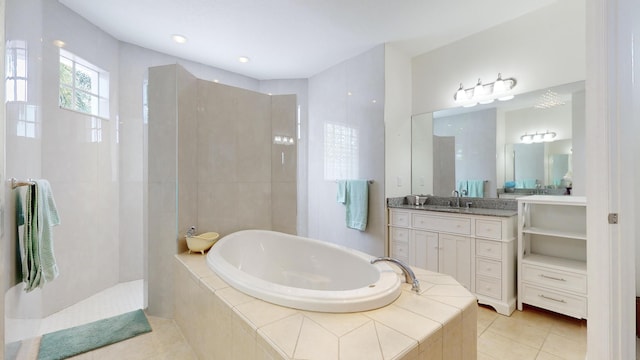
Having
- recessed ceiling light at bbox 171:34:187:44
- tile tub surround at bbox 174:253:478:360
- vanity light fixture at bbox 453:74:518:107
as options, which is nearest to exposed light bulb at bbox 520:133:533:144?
vanity light fixture at bbox 453:74:518:107

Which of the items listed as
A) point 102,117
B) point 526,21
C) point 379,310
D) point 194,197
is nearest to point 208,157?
point 194,197

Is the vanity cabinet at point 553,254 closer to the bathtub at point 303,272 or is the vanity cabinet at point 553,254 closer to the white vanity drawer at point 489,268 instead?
the white vanity drawer at point 489,268

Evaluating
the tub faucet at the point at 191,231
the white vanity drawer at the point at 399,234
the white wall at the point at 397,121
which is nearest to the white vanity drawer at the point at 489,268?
the white vanity drawer at the point at 399,234

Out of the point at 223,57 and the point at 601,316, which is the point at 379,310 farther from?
the point at 223,57

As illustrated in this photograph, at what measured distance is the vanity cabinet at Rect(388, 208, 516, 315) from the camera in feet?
7.10

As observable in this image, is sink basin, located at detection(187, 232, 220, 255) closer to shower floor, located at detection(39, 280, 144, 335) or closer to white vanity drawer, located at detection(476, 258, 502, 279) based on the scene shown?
shower floor, located at detection(39, 280, 144, 335)

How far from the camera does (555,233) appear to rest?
2.07m

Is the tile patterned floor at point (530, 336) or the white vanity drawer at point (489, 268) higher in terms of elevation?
the white vanity drawer at point (489, 268)

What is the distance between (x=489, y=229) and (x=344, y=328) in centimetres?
182

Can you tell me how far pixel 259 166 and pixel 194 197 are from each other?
68 centimetres

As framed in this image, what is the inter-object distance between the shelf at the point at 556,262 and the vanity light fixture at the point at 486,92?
1482mm

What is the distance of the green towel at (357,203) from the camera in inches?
117

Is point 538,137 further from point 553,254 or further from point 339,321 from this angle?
point 339,321

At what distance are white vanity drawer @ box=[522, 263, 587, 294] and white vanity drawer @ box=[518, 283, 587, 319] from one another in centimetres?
5
